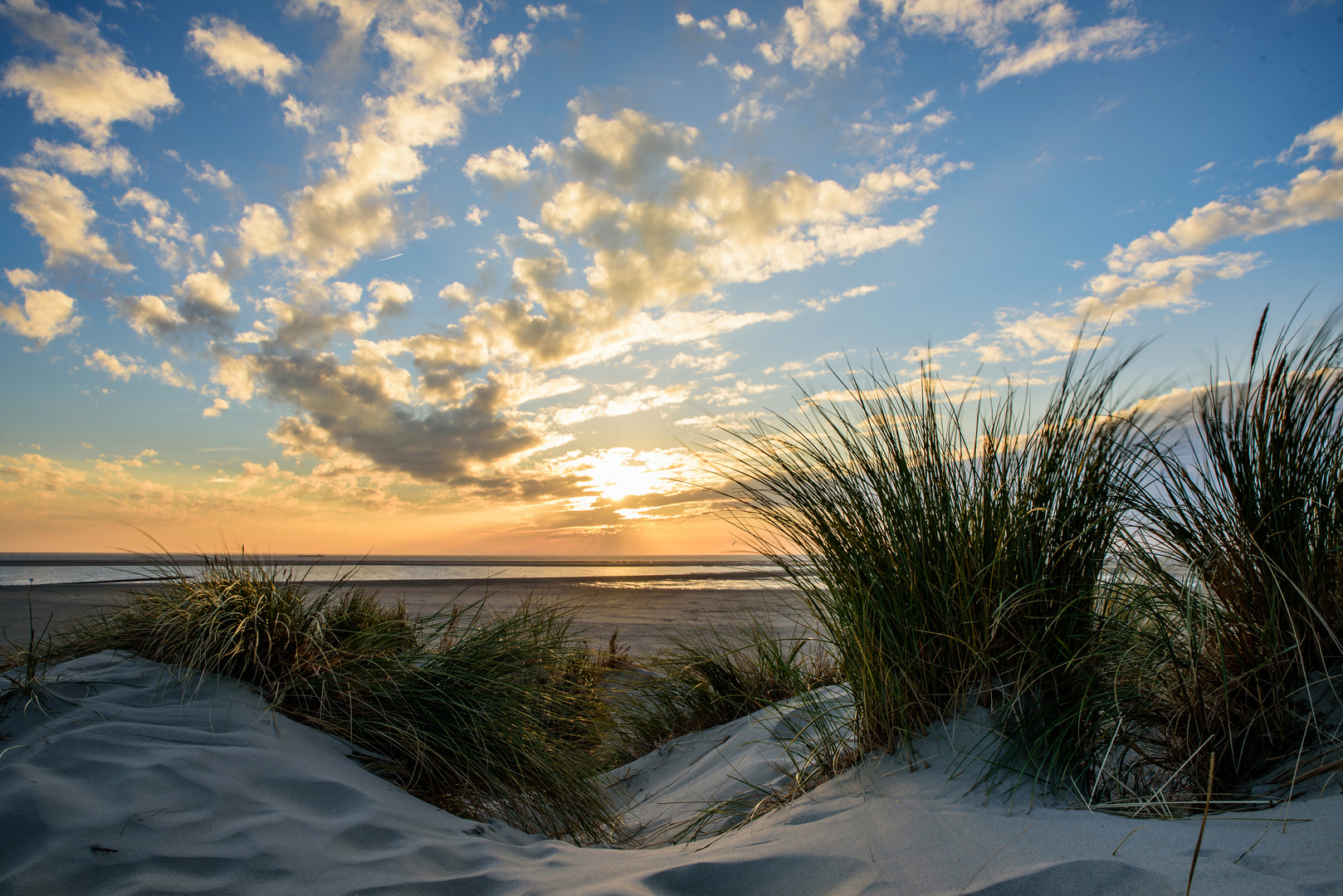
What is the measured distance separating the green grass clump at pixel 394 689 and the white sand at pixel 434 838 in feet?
0.63

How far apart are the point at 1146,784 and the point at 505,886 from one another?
6.19 ft

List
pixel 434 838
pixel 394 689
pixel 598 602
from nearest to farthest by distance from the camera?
pixel 434 838
pixel 394 689
pixel 598 602

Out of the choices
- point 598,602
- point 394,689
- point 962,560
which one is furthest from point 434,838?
point 598,602

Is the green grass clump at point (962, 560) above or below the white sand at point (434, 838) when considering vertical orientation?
above

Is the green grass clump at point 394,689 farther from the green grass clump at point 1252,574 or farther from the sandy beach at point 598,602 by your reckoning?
the green grass clump at point 1252,574

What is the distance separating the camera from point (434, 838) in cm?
180

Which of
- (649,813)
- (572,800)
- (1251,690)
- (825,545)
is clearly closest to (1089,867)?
(1251,690)

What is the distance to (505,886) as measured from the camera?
1.58 m

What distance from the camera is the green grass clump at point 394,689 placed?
231 centimetres

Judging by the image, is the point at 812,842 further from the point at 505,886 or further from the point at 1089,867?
the point at 505,886

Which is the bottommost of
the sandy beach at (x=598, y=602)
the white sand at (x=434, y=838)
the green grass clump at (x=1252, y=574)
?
the sandy beach at (x=598, y=602)

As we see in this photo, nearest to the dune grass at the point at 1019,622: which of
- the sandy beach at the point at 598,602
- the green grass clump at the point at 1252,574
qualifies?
the green grass clump at the point at 1252,574

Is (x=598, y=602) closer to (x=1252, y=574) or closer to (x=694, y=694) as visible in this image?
(x=694, y=694)

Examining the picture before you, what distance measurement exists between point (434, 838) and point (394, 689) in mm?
800
